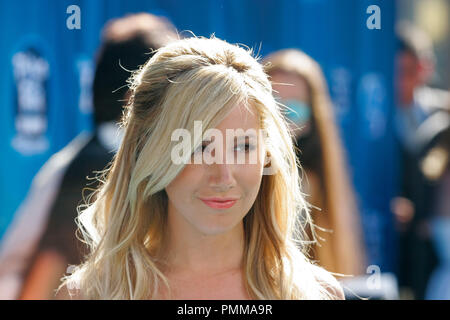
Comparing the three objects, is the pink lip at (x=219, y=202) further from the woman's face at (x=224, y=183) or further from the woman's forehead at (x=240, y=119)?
the woman's forehead at (x=240, y=119)

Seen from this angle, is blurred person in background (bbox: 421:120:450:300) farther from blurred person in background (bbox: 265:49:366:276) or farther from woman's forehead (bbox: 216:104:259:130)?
woman's forehead (bbox: 216:104:259:130)

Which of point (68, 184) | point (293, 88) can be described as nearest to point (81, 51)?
point (68, 184)

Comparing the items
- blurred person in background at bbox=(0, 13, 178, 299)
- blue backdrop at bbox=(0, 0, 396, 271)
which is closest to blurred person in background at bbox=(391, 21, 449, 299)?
blue backdrop at bbox=(0, 0, 396, 271)

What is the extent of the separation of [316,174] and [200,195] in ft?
4.01

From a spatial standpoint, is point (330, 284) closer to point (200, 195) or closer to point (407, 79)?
point (200, 195)

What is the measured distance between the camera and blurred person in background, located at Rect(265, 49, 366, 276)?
2750 mm

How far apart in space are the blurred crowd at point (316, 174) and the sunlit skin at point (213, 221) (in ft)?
2.70

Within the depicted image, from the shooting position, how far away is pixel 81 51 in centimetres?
268

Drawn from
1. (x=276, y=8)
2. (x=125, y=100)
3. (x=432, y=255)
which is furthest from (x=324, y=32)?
(x=432, y=255)
